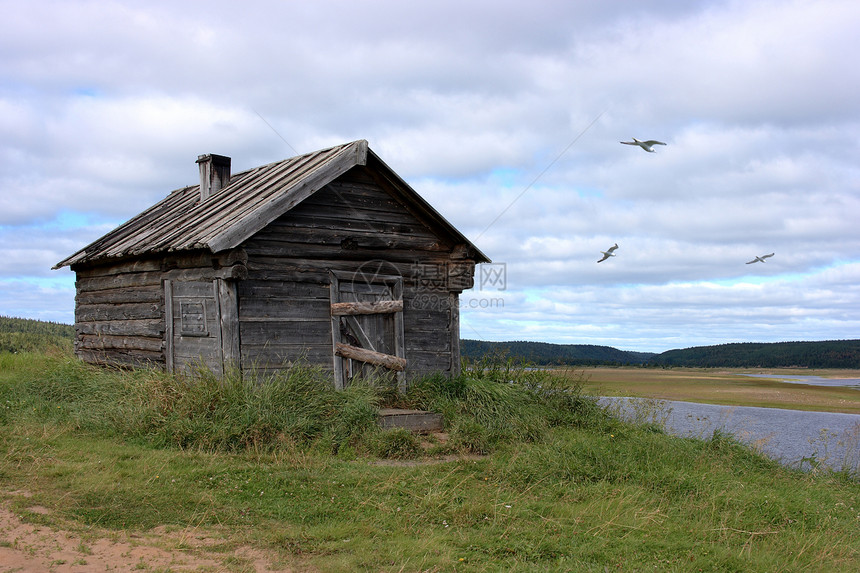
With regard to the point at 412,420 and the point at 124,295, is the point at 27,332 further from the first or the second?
the point at 412,420

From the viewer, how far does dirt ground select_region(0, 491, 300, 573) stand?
5.09 metres

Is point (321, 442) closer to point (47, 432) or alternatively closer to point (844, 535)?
point (47, 432)

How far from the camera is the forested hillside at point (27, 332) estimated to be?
964 inches

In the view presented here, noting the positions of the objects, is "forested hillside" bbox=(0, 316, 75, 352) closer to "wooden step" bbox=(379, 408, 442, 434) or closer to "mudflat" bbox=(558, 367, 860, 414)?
"wooden step" bbox=(379, 408, 442, 434)

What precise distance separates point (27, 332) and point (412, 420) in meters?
31.1

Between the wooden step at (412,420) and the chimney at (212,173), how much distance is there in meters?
7.20

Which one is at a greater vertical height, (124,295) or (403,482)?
(124,295)

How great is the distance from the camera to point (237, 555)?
5.49 m

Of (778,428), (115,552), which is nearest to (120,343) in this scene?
(115,552)

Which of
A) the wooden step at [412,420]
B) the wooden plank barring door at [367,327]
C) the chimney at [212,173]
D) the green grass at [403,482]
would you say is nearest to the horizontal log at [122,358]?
the green grass at [403,482]

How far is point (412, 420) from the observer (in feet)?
34.7

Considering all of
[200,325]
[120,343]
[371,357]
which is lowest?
[371,357]

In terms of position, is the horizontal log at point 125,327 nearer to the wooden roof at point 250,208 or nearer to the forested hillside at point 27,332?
the wooden roof at point 250,208

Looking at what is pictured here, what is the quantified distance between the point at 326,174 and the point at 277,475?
5457 mm
